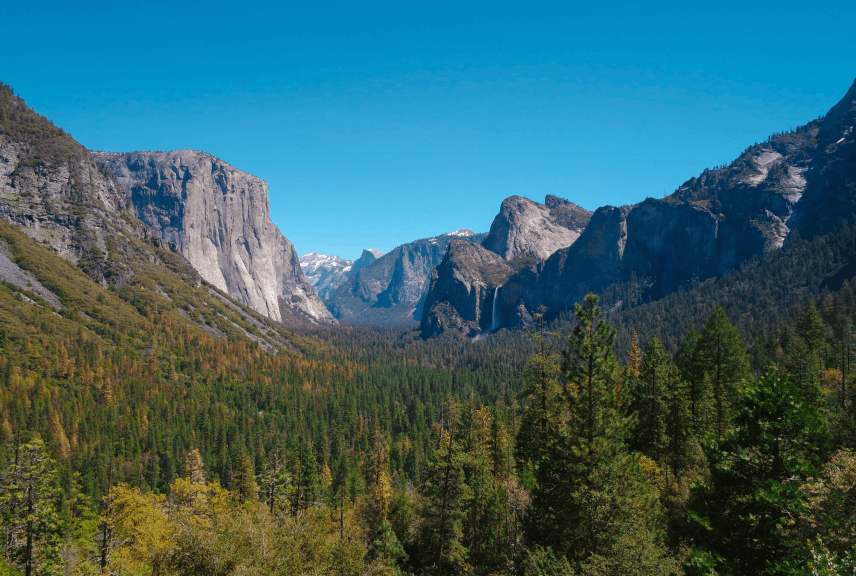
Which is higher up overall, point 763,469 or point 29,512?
point 763,469

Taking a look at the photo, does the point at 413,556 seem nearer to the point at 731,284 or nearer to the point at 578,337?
the point at 578,337

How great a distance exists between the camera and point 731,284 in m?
185

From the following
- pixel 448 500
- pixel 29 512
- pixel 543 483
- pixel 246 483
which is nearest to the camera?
pixel 29 512

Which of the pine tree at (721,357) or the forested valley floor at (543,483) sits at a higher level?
the pine tree at (721,357)

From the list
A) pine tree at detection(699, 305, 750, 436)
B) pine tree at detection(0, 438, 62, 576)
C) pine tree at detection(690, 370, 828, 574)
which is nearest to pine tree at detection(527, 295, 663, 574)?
pine tree at detection(690, 370, 828, 574)

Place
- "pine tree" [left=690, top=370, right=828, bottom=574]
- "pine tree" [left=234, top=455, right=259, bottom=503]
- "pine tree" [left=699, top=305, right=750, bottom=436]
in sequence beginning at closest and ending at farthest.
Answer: "pine tree" [left=690, top=370, right=828, bottom=574] → "pine tree" [left=699, top=305, right=750, bottom=436] → "pine tree" [left=234, top=455, right=259, bottom=503]

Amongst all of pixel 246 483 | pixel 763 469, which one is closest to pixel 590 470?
pixel 763 469

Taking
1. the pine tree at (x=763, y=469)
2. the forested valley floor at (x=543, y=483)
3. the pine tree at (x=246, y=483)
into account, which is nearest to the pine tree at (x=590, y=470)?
the forested valley floor at (x=543, y=483)

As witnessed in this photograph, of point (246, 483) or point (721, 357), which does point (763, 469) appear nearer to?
point (721, 357)

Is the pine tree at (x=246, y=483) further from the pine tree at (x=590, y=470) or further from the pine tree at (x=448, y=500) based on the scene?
the pine tree at (x=590, y=470)

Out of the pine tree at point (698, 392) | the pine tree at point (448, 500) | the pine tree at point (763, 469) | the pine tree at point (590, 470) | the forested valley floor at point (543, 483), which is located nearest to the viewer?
the pine tree at point (763, 469)

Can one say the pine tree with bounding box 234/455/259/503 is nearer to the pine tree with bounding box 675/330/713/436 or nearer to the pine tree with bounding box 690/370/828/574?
the pine tree with bounding box 675/330/713/436

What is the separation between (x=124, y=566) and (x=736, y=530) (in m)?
37.8

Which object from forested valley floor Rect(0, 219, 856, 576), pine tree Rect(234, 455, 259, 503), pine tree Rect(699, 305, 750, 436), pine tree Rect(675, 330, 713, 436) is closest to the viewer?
forested valley floor Rect(0, 219, 856, 576)
